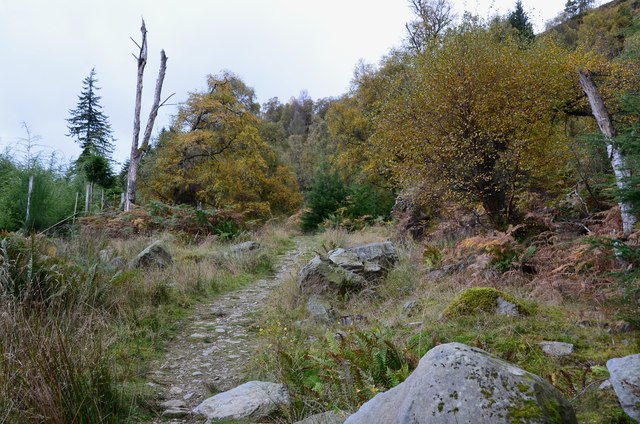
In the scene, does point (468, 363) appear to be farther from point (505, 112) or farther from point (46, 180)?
point (46, 180)

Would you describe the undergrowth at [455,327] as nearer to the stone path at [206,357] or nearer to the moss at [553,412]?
the stone path at [206,357]

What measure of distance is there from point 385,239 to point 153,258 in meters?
5.84

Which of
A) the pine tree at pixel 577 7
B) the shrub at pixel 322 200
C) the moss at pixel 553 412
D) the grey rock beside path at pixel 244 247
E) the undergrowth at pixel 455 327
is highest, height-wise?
the pine tree at pixel 577 7

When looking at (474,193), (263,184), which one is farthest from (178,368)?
(263,184)

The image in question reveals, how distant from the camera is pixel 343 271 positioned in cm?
682

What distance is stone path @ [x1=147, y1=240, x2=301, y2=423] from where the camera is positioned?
379 centimetres

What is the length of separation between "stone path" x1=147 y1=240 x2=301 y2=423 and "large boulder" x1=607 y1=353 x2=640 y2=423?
8.96 feet

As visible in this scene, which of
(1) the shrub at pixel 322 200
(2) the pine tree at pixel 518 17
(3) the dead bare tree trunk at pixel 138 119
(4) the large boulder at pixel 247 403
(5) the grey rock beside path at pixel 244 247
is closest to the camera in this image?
(4) the large boulder at pixel 247 403

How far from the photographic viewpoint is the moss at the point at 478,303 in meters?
4.50

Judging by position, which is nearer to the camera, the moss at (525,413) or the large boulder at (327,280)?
the moss at (525,413)

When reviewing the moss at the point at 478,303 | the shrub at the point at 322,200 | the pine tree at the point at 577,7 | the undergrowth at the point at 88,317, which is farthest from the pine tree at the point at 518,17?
the moss at the point at 478,303

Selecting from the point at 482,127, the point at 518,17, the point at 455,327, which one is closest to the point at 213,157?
the point at 482,127

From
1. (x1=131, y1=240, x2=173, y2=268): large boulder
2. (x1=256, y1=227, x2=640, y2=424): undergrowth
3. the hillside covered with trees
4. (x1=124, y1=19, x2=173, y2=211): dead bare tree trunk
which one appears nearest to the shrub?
the hillside covered with trees

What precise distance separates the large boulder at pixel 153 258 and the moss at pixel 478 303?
5273mm
